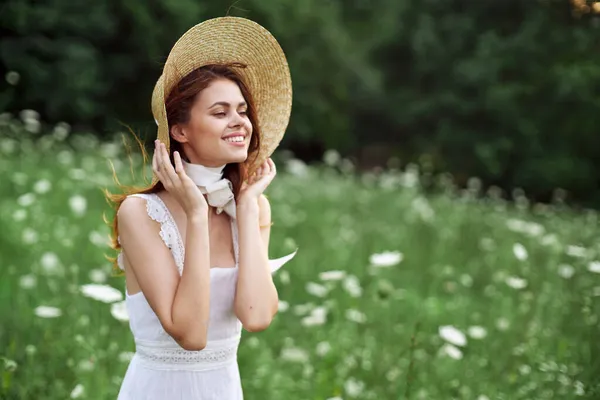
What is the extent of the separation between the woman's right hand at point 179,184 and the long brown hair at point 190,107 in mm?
58

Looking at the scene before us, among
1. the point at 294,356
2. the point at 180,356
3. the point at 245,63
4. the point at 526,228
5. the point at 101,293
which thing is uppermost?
the point at 245,63

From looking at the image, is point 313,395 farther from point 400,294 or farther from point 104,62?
point 104,62

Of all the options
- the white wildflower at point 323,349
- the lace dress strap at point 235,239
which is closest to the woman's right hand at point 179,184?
the lace dress strap at point 235,239

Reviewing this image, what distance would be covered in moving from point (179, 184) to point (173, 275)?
0.75 feet

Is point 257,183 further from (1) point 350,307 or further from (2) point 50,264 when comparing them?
(1) point 350,307

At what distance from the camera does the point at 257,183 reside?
2154 millimetres

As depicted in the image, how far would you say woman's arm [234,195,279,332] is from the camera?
2.00 meters

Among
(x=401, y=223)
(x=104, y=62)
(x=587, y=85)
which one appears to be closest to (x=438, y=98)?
(x=587, y=85)

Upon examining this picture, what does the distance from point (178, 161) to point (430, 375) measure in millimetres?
2282

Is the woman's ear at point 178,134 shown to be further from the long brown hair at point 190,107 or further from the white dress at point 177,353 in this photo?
the white dress at point 177,353

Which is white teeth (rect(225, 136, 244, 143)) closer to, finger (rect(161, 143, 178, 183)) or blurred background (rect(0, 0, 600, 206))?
finger (rect(161, 143, 178, 183))

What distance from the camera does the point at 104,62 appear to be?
1897 centimetres

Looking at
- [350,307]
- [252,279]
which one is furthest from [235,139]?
[350,307]

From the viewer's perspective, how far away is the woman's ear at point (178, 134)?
208 centimetres
